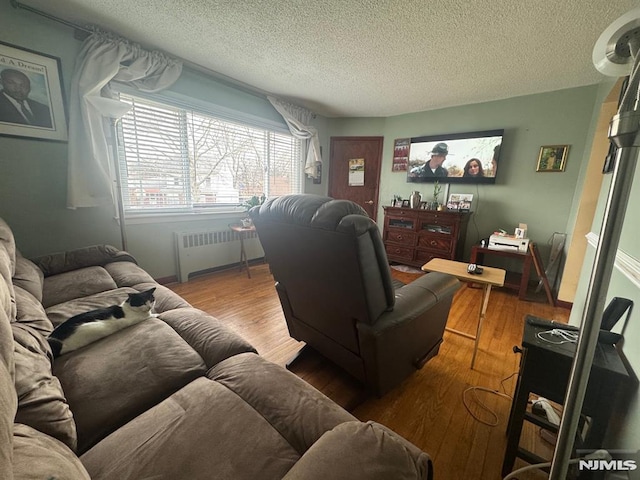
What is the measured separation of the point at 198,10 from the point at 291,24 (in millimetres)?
664

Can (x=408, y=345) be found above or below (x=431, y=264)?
below

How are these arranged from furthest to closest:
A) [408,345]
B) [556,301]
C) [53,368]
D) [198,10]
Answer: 1. [556,301]
2. [198,10]
3. [408,345]
4. [53,368]

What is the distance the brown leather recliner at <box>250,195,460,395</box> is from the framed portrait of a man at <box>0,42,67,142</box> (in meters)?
2.13

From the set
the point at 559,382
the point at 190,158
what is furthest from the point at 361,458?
the point at 190,158

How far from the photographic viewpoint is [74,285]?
163 centimetres

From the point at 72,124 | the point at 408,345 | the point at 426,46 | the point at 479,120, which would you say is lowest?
the point at 408,345

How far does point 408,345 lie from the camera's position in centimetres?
130

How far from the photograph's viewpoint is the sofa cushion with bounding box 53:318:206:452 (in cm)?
75

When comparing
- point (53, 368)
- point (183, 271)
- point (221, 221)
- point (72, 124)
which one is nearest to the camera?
point (53, 368)

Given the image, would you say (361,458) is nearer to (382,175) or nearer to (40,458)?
(40,458)

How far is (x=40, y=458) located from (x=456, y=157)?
4166mm

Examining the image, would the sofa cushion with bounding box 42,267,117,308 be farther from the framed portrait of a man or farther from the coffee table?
the coffee table

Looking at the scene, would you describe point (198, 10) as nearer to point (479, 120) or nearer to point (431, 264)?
point (431, 264)

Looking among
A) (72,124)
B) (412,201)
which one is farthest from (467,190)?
(72,124)
